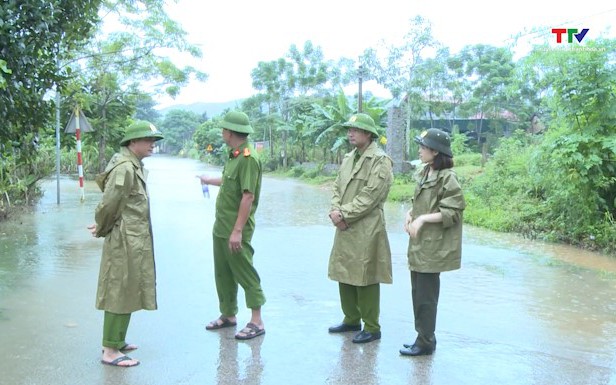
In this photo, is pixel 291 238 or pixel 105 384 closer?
pixel 105 384

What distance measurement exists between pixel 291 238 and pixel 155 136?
592 centimetres

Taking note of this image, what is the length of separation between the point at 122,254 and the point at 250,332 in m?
1.24

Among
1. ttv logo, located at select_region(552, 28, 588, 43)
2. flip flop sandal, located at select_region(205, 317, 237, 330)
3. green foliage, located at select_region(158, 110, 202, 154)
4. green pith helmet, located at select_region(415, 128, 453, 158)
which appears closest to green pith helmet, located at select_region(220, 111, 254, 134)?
green pith helmet, located at select_region(415, 128, 453, 158)

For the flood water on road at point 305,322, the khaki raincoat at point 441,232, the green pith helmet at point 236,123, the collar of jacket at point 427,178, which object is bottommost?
the flood water on road at point 305,322

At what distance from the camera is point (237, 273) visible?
4668 millimetres

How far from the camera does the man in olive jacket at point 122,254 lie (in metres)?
4.00

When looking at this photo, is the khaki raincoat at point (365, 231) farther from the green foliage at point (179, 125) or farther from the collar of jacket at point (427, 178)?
the green foliage at point (179, 125)

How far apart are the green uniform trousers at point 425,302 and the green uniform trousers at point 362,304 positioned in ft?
1.19

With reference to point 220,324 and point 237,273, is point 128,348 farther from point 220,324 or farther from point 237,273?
point 237,273

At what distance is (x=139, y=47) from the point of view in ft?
58.4

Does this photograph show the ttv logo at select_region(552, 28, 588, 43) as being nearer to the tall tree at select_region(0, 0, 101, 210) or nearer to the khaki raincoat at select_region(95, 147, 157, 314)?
the tall tree at select_region(0, 0, 101, 210)

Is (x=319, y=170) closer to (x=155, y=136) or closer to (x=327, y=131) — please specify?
(x=327, y=131)

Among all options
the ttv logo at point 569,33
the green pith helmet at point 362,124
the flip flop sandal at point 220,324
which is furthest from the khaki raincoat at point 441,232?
the ttv logo at point 569,33

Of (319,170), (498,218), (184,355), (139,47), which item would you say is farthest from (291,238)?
(319,170)
